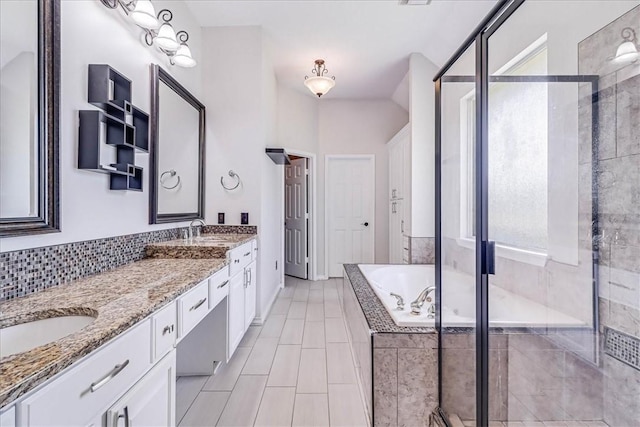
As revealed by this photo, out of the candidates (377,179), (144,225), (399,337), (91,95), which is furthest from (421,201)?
(91,95)

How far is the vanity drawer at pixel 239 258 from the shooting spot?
214 centimetres

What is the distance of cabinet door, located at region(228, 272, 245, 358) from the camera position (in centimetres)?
213

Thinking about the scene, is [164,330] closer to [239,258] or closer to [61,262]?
[61,262]

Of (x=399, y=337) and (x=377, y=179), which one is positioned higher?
(x=377, y=179)

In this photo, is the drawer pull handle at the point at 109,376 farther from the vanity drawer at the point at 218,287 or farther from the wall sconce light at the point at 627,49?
the wall sconce light at the point at 627,49

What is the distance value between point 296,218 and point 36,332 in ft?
13.7

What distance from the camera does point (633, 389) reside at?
126 centimetres

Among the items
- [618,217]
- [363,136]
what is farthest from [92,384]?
[363,136]

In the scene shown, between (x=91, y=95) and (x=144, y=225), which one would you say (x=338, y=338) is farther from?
(x=91, y=95)

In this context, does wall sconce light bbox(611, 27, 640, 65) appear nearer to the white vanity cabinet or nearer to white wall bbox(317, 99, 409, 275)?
the white vanity cabinet

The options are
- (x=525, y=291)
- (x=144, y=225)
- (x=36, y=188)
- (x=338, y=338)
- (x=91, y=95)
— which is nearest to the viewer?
(x=36, y=188)

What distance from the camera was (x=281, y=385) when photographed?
202 cm

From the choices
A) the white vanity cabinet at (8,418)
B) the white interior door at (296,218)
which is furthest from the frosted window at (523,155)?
the white interior door at (296,218)

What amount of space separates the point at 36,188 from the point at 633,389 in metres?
2.49
